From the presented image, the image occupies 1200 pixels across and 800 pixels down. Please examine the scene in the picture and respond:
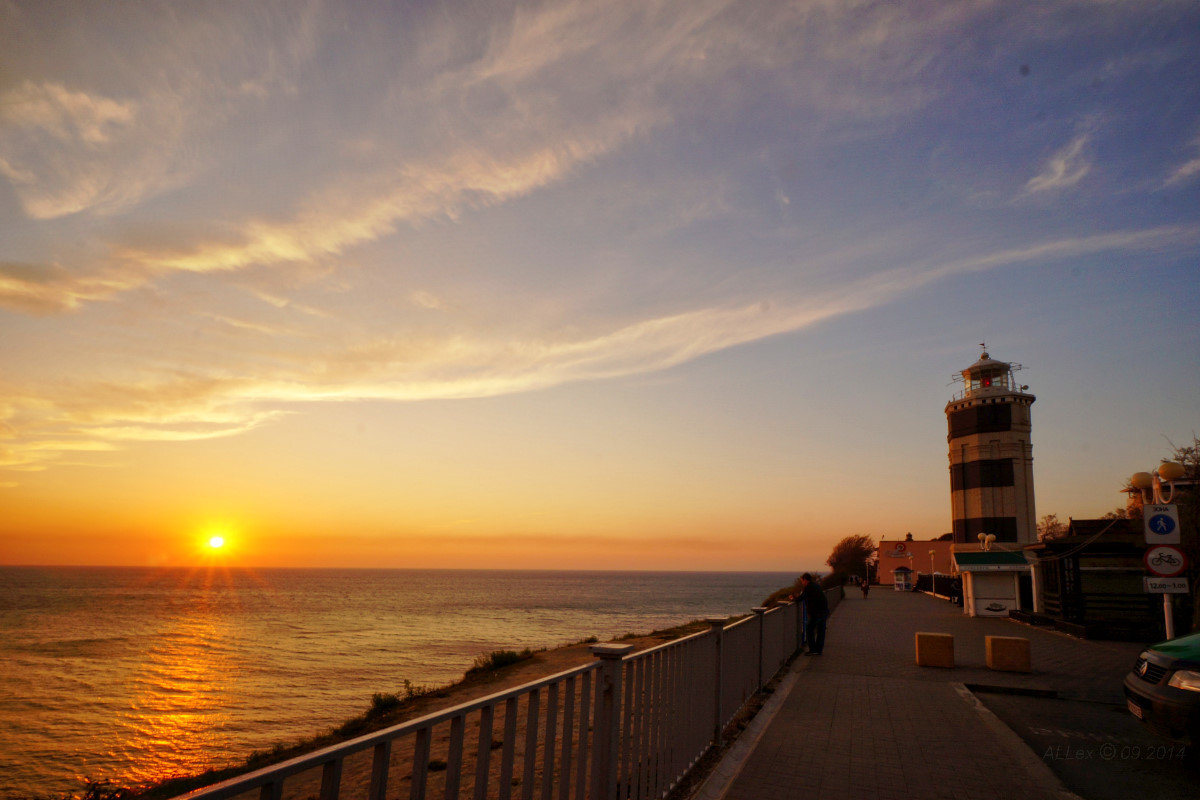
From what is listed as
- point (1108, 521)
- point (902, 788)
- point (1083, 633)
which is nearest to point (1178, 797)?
point (902, 788)

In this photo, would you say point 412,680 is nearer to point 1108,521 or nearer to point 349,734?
point 349,734

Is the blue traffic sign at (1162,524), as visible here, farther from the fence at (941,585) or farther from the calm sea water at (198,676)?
the fence at (941,585)

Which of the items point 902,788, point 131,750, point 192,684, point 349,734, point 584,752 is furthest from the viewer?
point 192,684

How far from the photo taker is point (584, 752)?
3877 millimetres

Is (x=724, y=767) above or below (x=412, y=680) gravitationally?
above

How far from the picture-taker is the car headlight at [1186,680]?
599 centimetres

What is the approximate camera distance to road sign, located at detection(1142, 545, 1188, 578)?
439 inches

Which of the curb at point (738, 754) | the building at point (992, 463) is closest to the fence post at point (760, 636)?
the curb at point (738, 754)

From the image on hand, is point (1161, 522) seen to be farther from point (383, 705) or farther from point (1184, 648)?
point (383, 705)

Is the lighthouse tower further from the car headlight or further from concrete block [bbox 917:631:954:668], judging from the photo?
the car headlight

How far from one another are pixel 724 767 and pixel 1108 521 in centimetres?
2309

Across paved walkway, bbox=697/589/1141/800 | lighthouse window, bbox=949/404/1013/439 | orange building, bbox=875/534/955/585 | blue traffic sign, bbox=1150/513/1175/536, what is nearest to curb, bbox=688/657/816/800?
paved walkway, bbox=697/589/1141/800

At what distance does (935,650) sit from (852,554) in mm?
73583

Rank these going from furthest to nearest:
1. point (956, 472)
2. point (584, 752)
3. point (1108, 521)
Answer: point (956, 472) → point (1108, 521) → point (584, 752)
